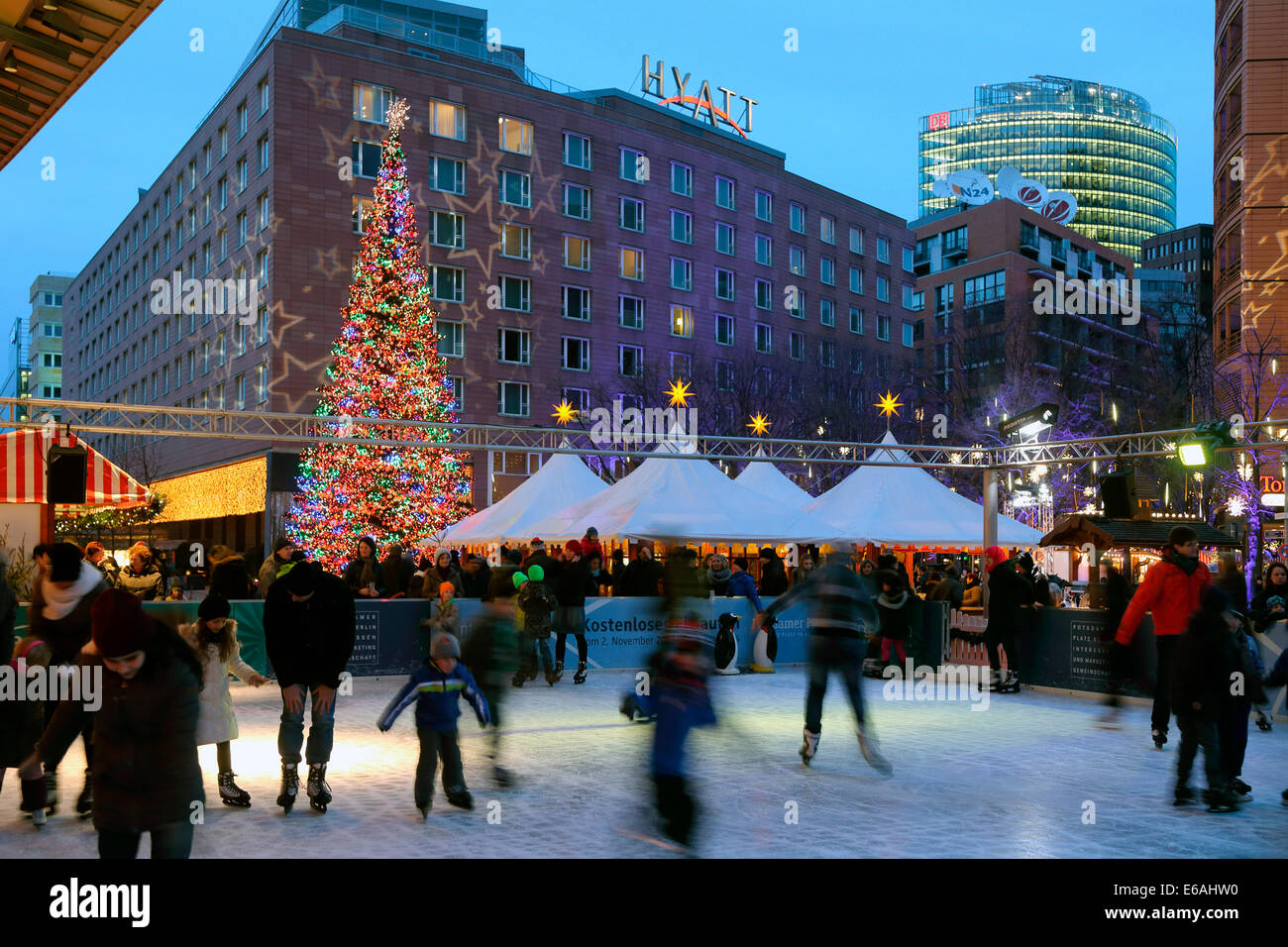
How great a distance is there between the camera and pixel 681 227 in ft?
180

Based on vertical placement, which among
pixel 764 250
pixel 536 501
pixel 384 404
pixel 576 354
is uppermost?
pixel 764 250

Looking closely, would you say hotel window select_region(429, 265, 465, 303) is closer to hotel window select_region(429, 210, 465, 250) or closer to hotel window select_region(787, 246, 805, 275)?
hotel window select_region(429, 210, 465, 250)

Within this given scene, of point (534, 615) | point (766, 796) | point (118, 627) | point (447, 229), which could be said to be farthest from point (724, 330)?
point (118, 627)

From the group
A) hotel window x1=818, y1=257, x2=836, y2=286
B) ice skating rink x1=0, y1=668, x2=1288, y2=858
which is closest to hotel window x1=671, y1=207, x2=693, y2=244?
hotel window x1=818, y1=257, x2=836, y2=286

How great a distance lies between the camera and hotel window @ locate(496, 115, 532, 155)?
159 feet

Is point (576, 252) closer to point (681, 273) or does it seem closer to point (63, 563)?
point (681, 273)

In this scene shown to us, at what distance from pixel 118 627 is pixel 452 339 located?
43.1 metres

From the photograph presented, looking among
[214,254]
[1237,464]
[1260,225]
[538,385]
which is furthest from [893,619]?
[214,254]

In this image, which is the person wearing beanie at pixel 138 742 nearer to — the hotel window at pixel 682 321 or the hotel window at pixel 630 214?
the hotel window at pixel 630 214

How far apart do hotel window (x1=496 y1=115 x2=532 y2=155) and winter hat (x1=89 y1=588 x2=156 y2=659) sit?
46123 mm

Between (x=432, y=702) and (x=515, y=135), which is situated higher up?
(x=515, y=135)

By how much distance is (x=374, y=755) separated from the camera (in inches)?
404

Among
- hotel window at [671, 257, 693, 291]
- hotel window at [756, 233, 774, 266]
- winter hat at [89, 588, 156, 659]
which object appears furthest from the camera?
hotel window at [756, 233, 774, 266]

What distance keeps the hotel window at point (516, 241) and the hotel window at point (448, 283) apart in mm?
2320
